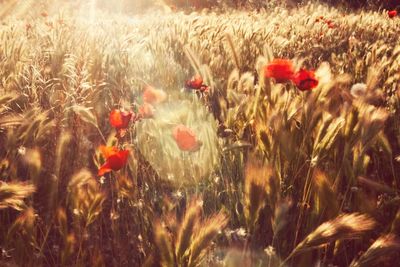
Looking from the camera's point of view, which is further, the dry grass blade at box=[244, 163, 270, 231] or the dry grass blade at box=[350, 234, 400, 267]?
the dry grass blade at box=[244, 163, 270, 231]

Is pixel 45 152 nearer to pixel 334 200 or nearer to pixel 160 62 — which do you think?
pixel 160 62

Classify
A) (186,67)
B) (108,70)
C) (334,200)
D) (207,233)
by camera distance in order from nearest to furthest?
(207,233), (334,200), (108,70), (186,67)

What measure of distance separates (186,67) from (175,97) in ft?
2.60

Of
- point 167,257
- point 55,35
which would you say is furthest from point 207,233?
point 55,35

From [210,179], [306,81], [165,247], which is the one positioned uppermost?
[306,81]

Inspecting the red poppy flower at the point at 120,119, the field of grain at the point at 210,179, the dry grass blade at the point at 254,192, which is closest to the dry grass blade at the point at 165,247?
the field of grain at the point at 210,179

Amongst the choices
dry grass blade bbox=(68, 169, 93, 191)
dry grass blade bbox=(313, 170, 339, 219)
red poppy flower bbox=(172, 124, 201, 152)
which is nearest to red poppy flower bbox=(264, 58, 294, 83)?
red poppy flower bbox=(172, 124, 201, 152)

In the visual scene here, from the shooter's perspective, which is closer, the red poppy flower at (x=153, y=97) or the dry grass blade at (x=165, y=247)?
the dry grass blade at (x=165, y=247)

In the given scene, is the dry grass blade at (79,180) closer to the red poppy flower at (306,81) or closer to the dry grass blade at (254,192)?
the dry grass blade at (254,192)

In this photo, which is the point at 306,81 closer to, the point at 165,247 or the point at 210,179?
the point at 210,179

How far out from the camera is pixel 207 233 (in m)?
0.73

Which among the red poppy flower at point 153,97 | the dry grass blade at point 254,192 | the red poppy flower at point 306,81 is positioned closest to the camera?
the dry grass blade at point 254,192

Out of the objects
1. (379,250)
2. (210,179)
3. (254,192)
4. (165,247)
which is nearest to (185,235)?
(165,247)

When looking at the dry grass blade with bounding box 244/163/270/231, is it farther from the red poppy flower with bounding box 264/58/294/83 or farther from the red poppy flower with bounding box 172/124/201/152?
the red poppy flower with bounding box 264/58/294/83
